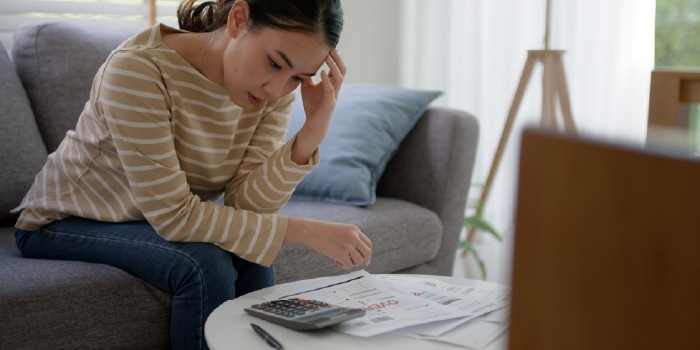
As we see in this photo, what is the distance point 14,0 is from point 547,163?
2222 mm

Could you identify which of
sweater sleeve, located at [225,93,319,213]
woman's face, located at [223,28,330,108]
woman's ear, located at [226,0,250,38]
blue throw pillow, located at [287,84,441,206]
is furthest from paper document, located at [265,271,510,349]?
blue throw pillow, located at [287,84,441,206]

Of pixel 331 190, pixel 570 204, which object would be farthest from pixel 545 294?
pixel 331 190

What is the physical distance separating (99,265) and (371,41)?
7.03 feet

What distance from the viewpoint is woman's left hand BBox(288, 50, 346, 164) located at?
1.55m

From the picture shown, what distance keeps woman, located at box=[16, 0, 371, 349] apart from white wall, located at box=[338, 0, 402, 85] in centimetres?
173

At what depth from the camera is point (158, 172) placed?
1373mm

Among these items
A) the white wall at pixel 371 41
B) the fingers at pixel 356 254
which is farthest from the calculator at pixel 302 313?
the white wall at pixel 371 41

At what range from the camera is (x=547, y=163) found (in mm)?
516

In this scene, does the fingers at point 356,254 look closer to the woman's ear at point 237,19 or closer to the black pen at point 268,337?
the black pen at point 268,337

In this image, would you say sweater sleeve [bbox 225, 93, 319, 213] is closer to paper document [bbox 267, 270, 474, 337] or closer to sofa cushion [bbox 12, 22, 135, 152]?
paper document [bbox 267, 270, 474, 337]

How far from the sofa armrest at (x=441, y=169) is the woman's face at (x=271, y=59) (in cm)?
84

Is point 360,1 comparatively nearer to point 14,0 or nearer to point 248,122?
point 14,0

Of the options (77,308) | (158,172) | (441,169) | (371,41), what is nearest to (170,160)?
(158,172)

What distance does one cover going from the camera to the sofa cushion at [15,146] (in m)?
1.86
